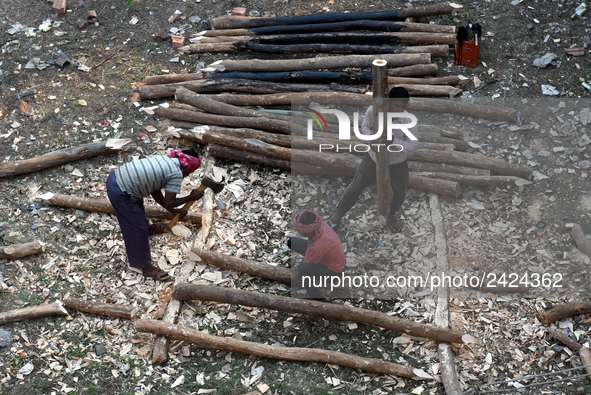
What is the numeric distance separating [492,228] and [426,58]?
11.3ft

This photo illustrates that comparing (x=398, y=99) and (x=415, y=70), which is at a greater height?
(x=398, y=99)

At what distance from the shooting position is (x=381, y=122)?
5.87m

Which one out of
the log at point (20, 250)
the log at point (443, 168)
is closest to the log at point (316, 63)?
the log at point (443, 168)

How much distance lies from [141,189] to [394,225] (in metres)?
3.28

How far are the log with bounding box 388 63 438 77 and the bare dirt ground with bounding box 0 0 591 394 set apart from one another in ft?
1.67

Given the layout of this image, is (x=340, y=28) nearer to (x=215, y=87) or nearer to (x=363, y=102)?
(x=363, y=102)

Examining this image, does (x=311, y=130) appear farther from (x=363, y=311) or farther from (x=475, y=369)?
(x=475, y=369)

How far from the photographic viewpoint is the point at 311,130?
8.00 meters

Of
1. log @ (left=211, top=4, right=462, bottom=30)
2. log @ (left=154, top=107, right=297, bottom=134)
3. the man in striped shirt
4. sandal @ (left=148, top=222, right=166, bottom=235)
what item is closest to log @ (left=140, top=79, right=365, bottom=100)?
log @ (left=154, top=107, right=297, bottom=134)

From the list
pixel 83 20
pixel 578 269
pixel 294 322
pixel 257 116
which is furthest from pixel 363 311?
pixel 83 20

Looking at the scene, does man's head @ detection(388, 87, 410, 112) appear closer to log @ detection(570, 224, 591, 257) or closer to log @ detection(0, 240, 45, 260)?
log @ detection(570, 224, 591, 257)

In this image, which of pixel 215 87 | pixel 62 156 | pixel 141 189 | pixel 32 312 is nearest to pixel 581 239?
pixel 141 189

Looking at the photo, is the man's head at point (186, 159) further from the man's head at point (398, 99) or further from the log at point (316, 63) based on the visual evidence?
the log at point (316, 63)

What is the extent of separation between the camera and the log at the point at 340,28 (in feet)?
31.6
